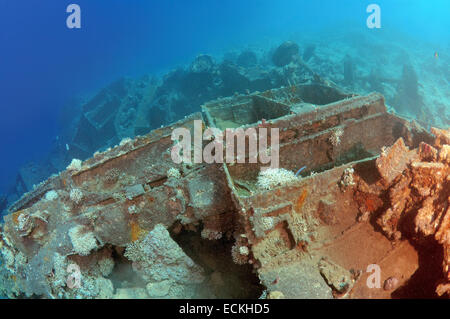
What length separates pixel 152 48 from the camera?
3907 inches

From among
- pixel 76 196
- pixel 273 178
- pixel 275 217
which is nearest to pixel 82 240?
pixel 76 196

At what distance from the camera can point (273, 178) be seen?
4.54 meters

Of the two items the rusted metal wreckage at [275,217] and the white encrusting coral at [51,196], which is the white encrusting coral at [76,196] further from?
the white encrusting coral at [51,196]

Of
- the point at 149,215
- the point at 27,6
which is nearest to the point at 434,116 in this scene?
the point at 149,215

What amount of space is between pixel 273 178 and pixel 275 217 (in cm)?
94

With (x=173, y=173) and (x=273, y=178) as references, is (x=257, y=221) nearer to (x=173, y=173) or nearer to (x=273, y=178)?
(x=273, y=178)

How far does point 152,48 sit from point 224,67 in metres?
94.2

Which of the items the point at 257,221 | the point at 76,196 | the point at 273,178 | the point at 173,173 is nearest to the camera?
the point at 257,221

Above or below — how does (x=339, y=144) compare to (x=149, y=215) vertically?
above

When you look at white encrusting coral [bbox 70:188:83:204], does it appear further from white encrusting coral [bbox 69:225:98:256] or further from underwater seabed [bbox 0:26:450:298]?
white encrusting coral [bbox 69:225:98:256]

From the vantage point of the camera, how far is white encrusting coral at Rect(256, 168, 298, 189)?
4395mm

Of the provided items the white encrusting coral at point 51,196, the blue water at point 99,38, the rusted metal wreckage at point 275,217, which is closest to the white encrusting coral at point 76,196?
the rusted metal wreckage at point 275,217

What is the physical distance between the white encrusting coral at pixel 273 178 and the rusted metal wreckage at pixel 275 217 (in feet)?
1.25

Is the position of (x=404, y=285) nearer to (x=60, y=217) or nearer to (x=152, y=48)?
(x=60, y=217)
